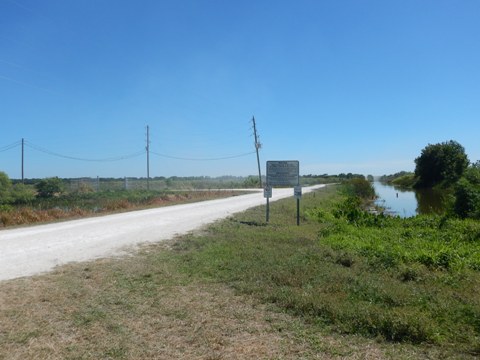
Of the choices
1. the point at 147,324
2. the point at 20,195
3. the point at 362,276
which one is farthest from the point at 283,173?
the point at 20,195

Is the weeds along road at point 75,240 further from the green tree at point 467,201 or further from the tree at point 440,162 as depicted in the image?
the tree at point 440,162

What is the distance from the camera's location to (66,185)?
162ft

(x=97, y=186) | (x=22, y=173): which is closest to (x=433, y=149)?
(x=97, y=186)

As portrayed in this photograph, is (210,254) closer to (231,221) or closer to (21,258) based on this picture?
(21,258)

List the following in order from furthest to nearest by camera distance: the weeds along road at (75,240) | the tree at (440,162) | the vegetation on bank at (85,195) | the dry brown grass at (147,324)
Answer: the tree at (440,162) < the vegetation on bank at (85,195) < the weeds along road at (75,240) < the dry brown grass at (147,324)

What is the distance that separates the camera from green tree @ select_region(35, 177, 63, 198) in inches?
1732

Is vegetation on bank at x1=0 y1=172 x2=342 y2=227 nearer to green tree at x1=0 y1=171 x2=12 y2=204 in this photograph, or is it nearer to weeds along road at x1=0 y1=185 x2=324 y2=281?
green tree at x1=0 y1=171 x2=12 y2=204

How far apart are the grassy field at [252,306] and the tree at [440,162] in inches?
2513

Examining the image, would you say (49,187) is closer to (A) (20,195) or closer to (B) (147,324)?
(A) (20,195)

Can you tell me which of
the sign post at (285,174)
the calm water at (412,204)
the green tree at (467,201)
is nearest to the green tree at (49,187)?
the calm water at (412,204)

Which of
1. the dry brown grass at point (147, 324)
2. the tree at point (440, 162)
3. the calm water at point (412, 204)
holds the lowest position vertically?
the calm water at point (412, 204)

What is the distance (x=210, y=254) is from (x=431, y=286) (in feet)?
15.0

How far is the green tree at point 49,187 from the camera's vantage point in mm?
44000

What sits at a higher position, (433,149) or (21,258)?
(433,149)
